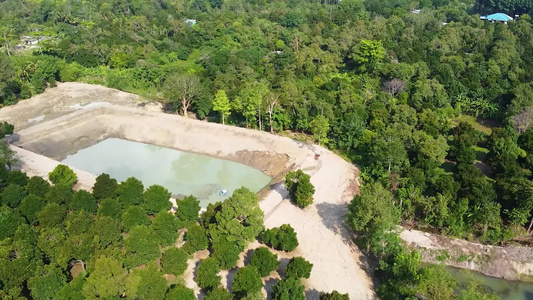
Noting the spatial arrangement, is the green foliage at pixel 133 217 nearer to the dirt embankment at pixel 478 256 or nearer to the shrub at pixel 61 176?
the shrub at pixel 61 176

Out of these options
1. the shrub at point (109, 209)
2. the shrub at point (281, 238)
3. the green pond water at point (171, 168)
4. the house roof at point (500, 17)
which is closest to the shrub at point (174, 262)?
the shrub at point (281, 238)

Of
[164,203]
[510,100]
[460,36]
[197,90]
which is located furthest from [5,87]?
[460,36]

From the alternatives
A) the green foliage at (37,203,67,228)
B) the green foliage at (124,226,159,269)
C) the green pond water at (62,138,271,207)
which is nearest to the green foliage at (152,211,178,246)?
the green foliage at (124,226,159,269)

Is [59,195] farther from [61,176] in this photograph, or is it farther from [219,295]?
[219,295]

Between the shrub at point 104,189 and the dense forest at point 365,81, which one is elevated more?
the shrub at point 104,189

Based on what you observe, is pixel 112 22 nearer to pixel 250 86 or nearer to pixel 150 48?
pixel 150 48

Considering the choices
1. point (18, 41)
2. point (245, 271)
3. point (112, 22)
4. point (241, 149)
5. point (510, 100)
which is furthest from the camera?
point (112, 22)

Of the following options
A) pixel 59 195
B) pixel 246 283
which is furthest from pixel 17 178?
pixel 246 283
